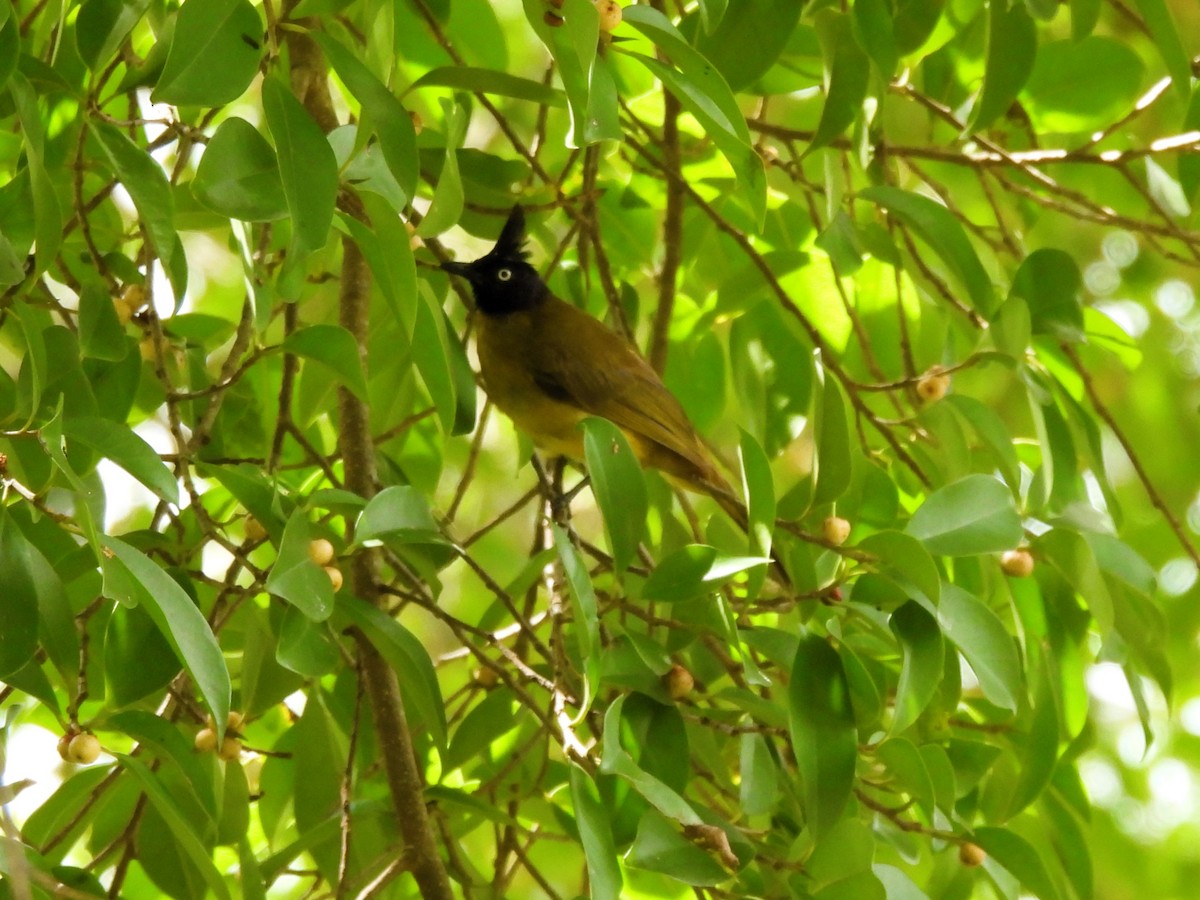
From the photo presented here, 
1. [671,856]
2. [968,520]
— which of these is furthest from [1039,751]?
[671,856]

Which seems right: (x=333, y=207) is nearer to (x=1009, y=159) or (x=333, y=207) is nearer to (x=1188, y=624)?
(x=1009, y=159)

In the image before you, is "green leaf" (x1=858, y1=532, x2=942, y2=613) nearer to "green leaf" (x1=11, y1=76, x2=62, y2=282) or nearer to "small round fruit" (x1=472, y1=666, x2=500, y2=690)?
"small round fruit" (x1=472, y1=666, x2=500, y2=690)

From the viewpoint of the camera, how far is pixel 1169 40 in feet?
6.51

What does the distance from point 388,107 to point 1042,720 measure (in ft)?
3.75

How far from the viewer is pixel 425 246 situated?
2.48m

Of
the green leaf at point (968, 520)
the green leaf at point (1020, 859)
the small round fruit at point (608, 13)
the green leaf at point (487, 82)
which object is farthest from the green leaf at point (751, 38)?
the green leaf at point (1020, 859)

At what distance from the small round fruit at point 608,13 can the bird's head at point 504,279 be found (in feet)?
3.90

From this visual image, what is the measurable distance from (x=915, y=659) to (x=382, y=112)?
865mm

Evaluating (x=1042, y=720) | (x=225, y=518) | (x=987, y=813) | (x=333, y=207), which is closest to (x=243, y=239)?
(x=333, y=207)

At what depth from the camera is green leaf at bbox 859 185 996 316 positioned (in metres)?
2.02

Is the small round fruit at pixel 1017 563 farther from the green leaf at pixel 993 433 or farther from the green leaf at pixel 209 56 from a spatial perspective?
the green leaf at pixel 209 56

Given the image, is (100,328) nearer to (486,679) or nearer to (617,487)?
(617,487)

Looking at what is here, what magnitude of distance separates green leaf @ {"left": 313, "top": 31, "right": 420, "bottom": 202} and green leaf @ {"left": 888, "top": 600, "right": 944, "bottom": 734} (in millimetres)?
770

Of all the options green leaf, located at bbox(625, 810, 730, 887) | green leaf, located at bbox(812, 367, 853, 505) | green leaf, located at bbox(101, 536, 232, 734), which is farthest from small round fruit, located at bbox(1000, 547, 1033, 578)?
green leaf, located at bbox(101, 536, 232, 734)
